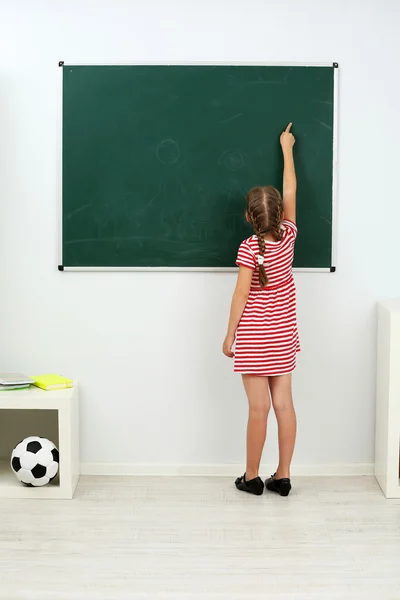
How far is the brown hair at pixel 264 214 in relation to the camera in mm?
A: 3113

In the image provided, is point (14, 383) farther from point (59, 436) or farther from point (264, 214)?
point (264, 214)

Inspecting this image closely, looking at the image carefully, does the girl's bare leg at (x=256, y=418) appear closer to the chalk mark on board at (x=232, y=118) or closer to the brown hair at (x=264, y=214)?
the brown hair at (x=264, y=214)

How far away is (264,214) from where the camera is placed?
311cm

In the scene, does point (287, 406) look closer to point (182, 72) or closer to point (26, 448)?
point (26, 448)

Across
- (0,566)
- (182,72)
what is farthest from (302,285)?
(0,566)

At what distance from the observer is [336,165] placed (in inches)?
133

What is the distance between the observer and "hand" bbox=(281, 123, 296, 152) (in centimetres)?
332

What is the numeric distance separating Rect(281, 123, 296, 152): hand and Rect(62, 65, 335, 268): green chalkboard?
0.04 meters

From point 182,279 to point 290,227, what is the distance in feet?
1.88

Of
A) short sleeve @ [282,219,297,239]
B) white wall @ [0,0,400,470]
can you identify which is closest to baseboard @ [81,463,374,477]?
white wall @ [0,0,400,470]

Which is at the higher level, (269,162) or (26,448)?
(269,162)

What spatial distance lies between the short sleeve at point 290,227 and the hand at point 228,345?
0.52 meters

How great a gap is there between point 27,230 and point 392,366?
1786 millimetres

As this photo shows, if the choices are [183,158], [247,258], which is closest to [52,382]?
[247,258]
